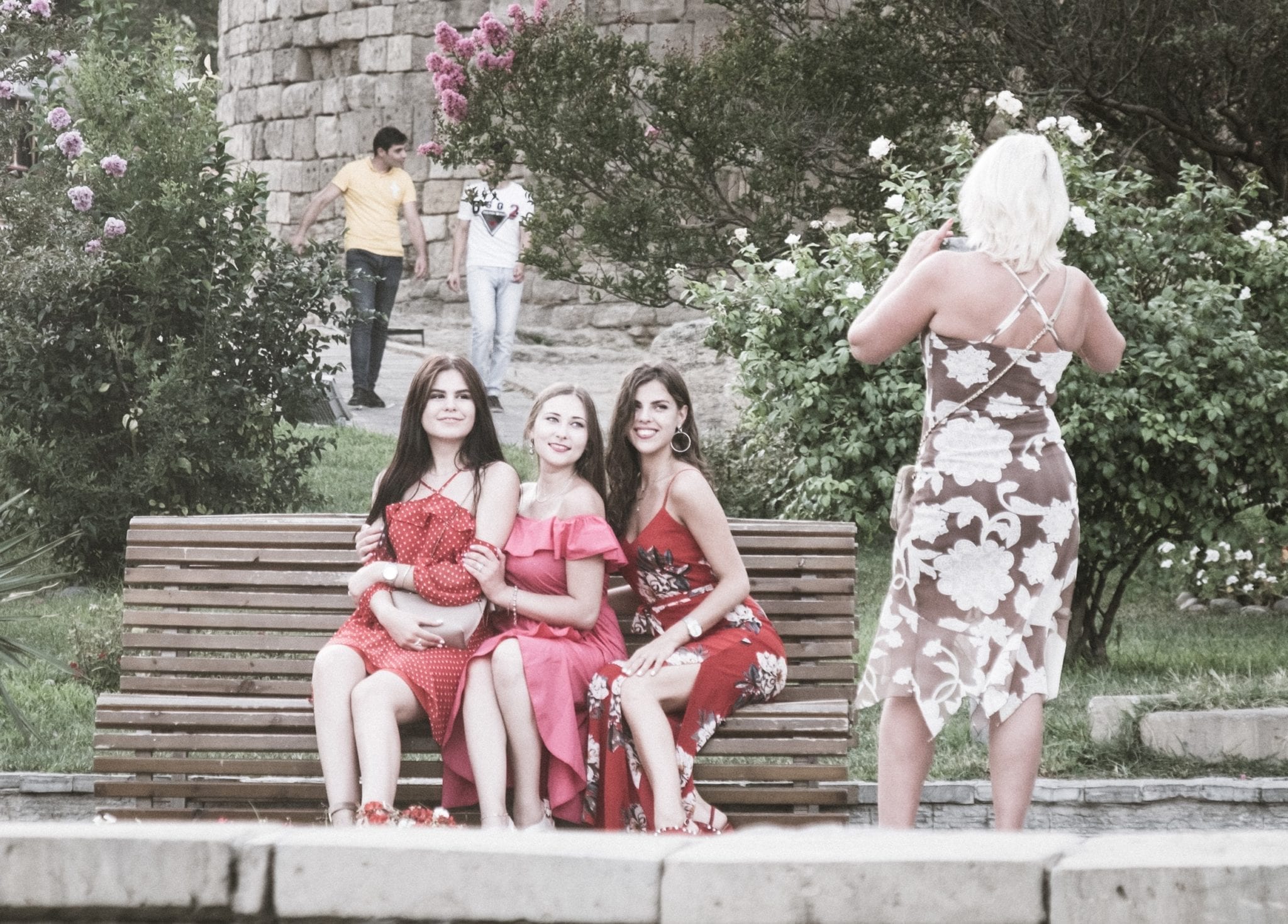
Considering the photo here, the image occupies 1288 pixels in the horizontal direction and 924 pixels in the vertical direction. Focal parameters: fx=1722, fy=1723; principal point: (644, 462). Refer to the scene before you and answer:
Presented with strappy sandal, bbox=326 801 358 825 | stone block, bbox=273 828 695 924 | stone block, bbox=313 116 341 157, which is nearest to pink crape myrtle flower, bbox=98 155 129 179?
strappy sandal, bbox=326 801 358 825

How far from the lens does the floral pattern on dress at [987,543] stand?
3535 mm

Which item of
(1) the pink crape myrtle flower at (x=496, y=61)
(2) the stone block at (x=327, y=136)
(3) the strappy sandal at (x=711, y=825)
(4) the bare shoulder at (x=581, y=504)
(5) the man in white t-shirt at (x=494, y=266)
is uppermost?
(2) the stone block at (x=327, y=136)

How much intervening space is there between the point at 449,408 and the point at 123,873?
6.61 feet

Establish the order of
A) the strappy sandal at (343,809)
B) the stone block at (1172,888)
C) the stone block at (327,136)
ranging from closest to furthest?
the stone block at (1172,888)
the strappy sandal at (343,809)
the stone block at (327,136)

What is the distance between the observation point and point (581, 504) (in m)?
4.13

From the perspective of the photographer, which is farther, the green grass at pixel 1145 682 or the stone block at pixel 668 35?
the stone block at pixel 668 35

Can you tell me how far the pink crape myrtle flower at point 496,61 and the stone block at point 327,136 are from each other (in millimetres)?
8593

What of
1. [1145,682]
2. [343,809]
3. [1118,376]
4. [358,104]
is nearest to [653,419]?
[343,809]

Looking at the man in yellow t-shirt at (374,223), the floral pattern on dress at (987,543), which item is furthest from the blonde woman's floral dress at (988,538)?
the man in yellow t-shirt at (374,223)

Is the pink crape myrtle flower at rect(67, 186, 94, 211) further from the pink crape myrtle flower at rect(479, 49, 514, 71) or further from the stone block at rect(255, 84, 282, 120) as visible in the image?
the stone block at rect(255, 84, 282, 120)

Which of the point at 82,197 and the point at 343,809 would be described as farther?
the point at 82,197

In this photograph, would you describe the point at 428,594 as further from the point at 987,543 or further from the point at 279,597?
the point at 987,543

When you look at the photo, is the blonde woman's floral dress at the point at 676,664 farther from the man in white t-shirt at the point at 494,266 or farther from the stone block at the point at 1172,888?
the man in white t-shirt at the point at 494,266

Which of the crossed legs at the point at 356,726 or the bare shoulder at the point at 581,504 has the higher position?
the bare shoulder at the point at 581,504
